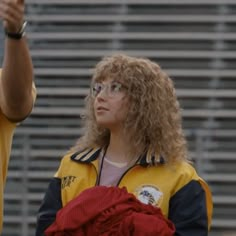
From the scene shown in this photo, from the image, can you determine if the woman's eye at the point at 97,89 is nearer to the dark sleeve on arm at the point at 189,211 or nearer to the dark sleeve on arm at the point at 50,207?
the dark sleeve on arm at the point at 50,207

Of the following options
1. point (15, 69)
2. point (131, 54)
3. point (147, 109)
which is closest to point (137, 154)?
point (147, 109)

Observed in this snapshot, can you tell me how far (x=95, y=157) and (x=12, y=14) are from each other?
0.88 metres

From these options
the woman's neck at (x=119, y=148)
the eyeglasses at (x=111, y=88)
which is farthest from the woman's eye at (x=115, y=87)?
the woman's neck at (x=119, y=148)

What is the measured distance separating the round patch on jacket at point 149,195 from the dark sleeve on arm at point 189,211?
61 millimetres

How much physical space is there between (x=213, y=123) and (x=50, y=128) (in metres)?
1.25

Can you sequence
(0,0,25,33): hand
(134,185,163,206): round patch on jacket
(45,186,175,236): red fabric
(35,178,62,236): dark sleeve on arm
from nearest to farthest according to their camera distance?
1. (0,0,25,33): hand
2. (45,186,175,236): red fabric
3. (134,185,163,206): round patch on jacket
4. (35,178,62,236): dark sleeve on arm

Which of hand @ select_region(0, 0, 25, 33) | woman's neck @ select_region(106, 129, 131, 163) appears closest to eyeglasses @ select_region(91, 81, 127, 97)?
woman's neck @ select_region(106, 129, 131, 163)

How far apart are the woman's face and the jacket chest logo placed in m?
0.23

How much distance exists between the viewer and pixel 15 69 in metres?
3.43

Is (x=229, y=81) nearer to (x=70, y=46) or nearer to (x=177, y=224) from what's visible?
(x=70, y=46)

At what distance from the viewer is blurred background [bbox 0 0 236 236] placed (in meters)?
7.90

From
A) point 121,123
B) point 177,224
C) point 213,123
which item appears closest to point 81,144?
point 121,123

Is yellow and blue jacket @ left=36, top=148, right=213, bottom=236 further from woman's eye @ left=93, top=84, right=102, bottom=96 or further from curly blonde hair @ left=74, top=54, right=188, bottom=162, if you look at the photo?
woman's eye @ left=93, top=84, right=102, bottom=96

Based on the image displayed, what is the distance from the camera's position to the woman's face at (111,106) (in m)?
3.93
